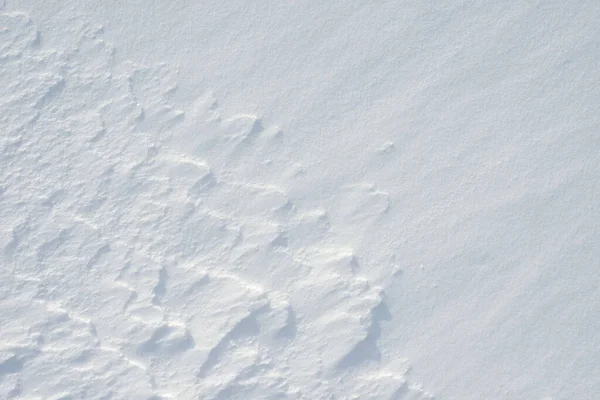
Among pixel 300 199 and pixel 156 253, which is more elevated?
pixel 300 199

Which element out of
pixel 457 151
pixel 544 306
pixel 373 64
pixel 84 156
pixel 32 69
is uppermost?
pixel 32 69

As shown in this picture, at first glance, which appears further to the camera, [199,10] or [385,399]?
[199,10]

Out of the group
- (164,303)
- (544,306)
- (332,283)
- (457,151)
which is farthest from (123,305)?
(544,306)

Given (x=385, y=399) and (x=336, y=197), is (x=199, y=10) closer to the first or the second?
(x=336, y=197)

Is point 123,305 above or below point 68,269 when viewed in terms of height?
below
